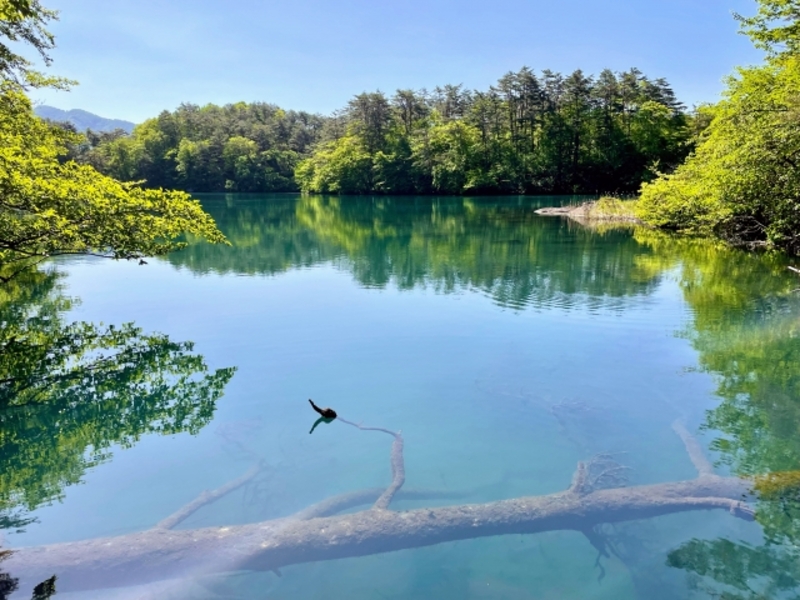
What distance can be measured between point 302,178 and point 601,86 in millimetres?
43968

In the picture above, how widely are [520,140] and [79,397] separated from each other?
223 feet

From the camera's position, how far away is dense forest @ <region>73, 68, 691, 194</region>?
65.4m

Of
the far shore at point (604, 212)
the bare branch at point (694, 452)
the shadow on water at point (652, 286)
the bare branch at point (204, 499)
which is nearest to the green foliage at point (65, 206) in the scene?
the bare branch at point (204, 499)

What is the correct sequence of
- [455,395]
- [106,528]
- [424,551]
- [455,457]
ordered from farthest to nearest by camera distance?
[455,395], [455,457], [106,528], [424,551]

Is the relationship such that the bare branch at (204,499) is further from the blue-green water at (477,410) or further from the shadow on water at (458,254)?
the shadow on water at (458,254)

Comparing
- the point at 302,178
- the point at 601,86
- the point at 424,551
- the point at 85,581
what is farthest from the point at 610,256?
the point at 302,178

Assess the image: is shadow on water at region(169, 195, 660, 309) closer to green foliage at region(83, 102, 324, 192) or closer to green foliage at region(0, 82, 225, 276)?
green foliage at region(0, 82, 225, 276)

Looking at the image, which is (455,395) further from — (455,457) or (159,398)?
(159,398)

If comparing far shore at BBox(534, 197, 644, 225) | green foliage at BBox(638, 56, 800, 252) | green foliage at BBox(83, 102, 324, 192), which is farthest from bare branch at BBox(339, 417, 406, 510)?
green foliage at BBox(83, 102, 324, 192)

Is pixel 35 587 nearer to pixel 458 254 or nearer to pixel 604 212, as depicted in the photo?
pixel 458 254

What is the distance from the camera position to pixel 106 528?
616cm

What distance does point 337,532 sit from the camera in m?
5.64

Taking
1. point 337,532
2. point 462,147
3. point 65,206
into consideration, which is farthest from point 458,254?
point 462,147

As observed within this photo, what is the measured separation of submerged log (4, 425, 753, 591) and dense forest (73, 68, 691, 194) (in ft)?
175
